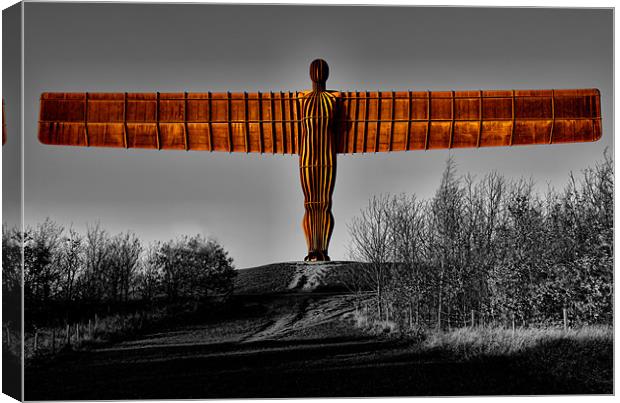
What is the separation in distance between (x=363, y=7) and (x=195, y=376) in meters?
5.03

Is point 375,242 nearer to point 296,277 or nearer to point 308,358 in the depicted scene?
point 296,277

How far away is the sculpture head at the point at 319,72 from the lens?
40.5 ft

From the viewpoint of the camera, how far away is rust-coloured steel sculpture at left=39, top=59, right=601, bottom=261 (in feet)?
40.5

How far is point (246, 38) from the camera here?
12695 millimetres

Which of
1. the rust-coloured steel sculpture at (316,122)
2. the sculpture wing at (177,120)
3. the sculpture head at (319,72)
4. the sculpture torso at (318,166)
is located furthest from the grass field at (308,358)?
the sculpture head at (319,72)

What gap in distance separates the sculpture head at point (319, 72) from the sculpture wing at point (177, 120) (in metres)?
0.30

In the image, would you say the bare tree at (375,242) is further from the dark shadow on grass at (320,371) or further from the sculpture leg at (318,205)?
the dark shadow on grass at (320,371)

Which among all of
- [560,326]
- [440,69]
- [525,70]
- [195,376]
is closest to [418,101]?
[440,69]

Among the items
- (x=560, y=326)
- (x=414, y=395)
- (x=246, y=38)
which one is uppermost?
(x=246, y=38)

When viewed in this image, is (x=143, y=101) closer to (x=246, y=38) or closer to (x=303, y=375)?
(x=246, y=38)

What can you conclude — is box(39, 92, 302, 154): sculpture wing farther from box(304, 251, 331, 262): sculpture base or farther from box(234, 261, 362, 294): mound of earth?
box(234, 261, 362, 294): mound of earth

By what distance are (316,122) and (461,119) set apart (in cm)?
180

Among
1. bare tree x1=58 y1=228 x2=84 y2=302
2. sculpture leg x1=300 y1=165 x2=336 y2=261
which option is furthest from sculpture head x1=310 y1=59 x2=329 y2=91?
bare tree x1=58 y1=228 x2=84 y2=302

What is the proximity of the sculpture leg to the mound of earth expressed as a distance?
0.24 meters
